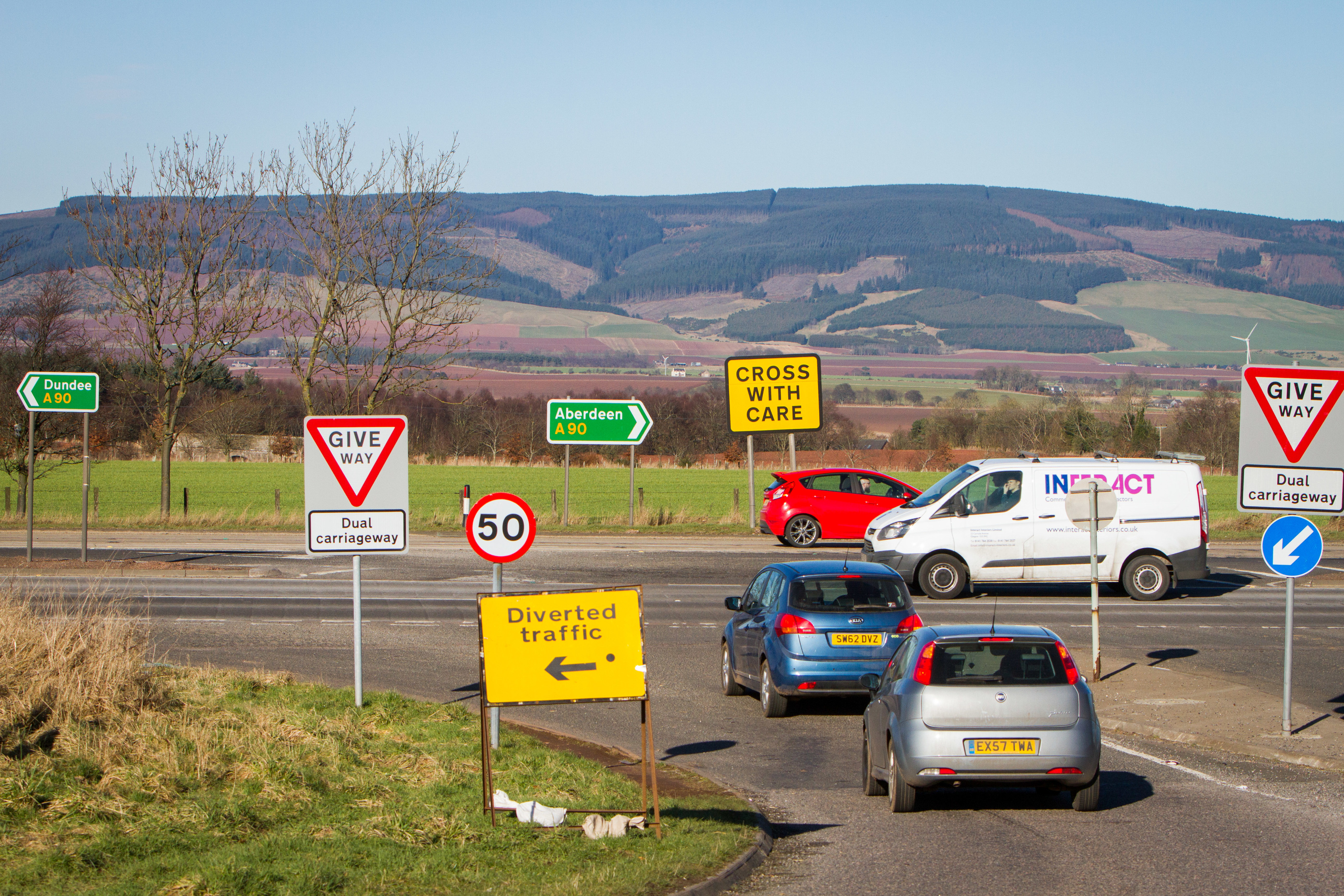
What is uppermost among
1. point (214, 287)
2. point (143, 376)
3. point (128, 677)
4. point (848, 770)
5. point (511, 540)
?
point (214, 287)

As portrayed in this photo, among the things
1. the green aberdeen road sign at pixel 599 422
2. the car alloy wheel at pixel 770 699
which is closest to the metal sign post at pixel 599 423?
Answer: the green aberdeen road sign at pixel 599 422

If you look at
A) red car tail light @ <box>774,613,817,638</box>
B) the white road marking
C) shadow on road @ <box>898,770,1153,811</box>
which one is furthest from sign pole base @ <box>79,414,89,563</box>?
the white road marking

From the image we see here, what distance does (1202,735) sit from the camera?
11.2 metres

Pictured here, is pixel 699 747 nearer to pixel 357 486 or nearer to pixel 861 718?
pixel 861 718

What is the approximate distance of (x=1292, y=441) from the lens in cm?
1134

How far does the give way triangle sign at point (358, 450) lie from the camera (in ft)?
36.2

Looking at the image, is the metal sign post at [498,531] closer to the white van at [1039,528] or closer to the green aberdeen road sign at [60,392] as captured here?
the white van at [1039,528]

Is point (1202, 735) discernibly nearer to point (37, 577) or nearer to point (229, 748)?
point (229, 748)

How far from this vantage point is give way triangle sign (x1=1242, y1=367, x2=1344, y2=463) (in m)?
11.2

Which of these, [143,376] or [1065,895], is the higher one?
[143,376]

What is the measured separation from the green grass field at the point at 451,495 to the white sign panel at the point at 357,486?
21.3 meters

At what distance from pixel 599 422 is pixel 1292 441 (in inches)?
948

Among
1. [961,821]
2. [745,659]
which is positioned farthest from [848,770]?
[745,659]

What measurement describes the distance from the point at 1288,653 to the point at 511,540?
22.0ft
